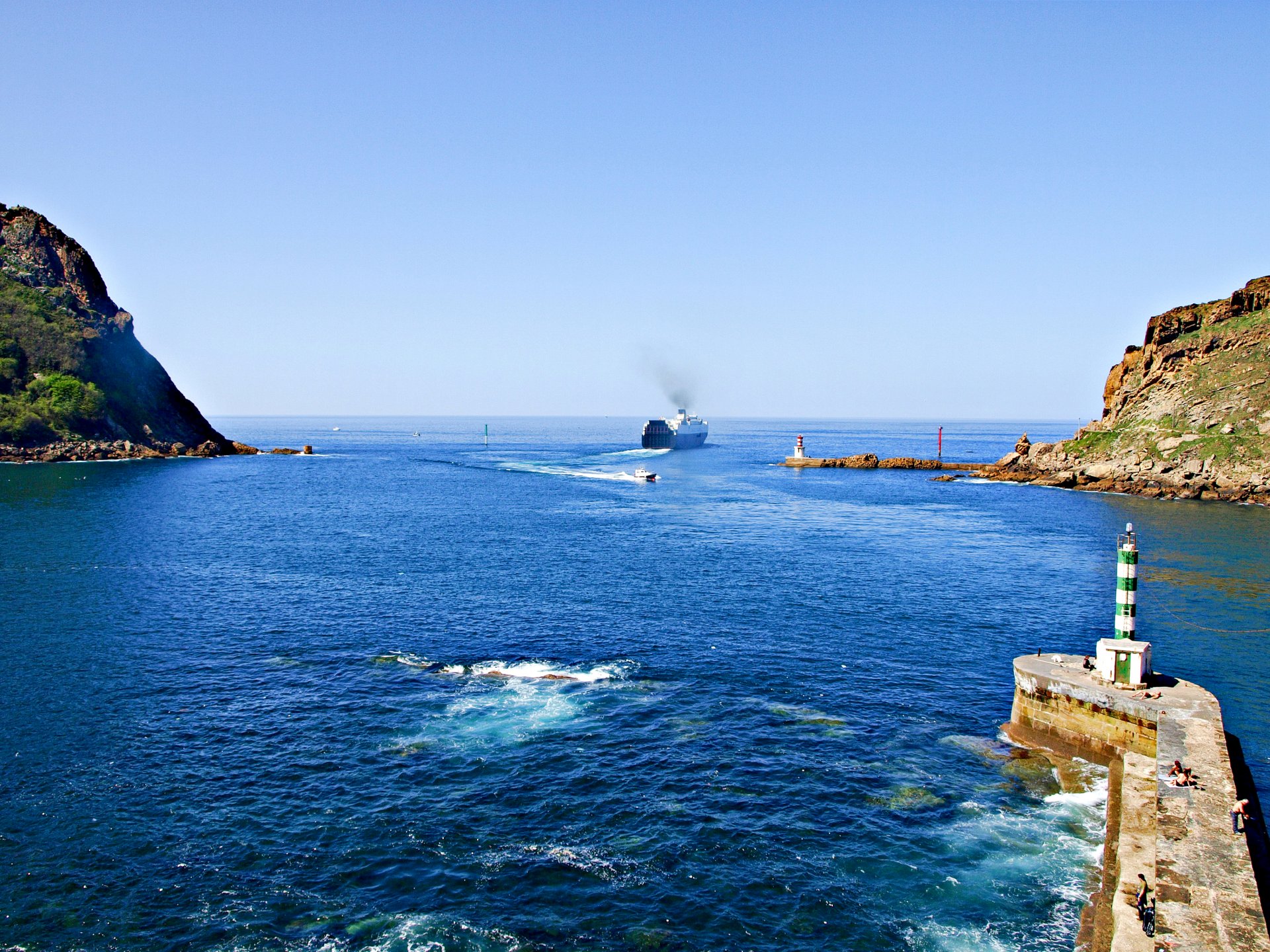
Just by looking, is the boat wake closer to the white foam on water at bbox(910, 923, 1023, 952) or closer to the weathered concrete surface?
the weathered concrete surface

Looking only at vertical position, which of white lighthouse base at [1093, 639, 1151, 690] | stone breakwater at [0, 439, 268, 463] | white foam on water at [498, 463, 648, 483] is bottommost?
white lighthouse base at [1093, 639, 1151, 690]

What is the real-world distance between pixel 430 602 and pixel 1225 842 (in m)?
47.9

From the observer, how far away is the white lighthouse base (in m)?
33.5

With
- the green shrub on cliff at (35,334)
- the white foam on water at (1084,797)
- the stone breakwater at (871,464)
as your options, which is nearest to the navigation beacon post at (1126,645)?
the white foam on water at (1084,797)

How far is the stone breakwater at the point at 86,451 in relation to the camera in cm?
15750

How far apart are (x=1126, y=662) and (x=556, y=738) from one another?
24.6m

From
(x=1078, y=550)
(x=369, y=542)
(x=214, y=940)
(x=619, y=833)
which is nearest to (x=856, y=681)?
(x=619, y=833)

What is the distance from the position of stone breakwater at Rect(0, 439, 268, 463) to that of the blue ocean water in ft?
327

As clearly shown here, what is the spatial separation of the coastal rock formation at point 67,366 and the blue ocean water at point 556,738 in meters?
105

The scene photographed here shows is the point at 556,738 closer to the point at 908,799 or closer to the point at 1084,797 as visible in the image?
the point at 908,799

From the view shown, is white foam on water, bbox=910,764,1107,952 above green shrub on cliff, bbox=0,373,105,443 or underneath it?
underneath

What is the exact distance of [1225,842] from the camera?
2325cm

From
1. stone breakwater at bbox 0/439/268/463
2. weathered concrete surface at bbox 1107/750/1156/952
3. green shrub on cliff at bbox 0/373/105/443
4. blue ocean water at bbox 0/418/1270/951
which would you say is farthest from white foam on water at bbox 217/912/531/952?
green shrub on cliff at bbox 0/373/105/443

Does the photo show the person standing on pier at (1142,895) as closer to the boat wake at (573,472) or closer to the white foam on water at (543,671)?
the white foam on water at (543,671)
